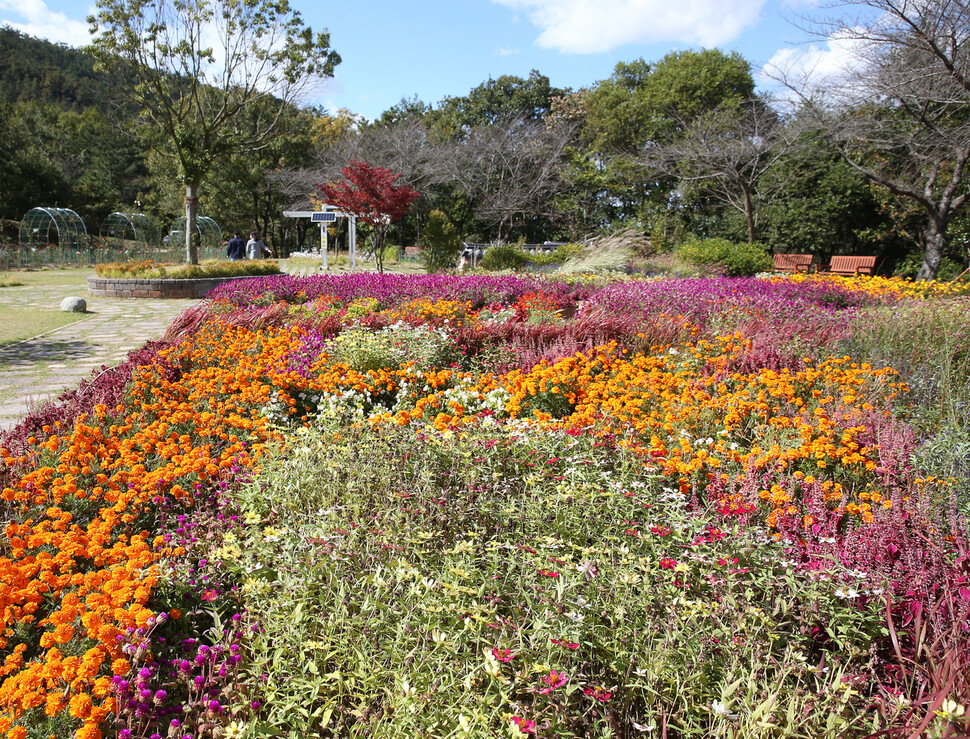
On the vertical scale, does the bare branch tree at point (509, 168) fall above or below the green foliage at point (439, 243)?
above

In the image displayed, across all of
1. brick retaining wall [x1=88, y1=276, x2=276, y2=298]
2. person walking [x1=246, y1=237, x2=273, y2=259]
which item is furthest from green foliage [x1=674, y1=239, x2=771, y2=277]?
person walking [x1=246, y1=237, x2=273, y2=259]

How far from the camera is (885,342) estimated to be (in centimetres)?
449

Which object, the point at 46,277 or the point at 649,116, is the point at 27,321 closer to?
the point at 46,277

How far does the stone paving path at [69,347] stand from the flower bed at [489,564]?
4.07ft

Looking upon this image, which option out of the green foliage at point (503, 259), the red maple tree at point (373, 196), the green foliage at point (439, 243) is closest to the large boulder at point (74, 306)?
the red maple tree at point (373, 196)

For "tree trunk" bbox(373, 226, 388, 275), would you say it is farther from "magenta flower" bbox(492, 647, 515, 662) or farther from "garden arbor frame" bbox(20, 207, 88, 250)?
"garden arbor frame" bbox(20, 207, 88, 250)

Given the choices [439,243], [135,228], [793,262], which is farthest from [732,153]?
[135,228]

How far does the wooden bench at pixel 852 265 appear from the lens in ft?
55.3

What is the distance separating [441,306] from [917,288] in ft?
24.6

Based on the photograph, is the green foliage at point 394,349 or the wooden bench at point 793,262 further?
the wooden bench at point 793,262

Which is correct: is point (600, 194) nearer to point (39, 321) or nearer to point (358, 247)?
point (358, 247)

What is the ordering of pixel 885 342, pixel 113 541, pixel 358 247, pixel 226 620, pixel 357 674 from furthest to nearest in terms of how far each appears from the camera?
pixel 358 247, pixel 885 342, pixel 113 541, pixel 226 620, pixel 357 674

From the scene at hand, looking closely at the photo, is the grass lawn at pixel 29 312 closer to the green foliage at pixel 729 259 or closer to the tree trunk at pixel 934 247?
the green foliage at pixel 729 259

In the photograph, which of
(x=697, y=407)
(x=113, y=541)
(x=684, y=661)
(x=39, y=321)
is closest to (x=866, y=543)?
(x=684, y=661)
